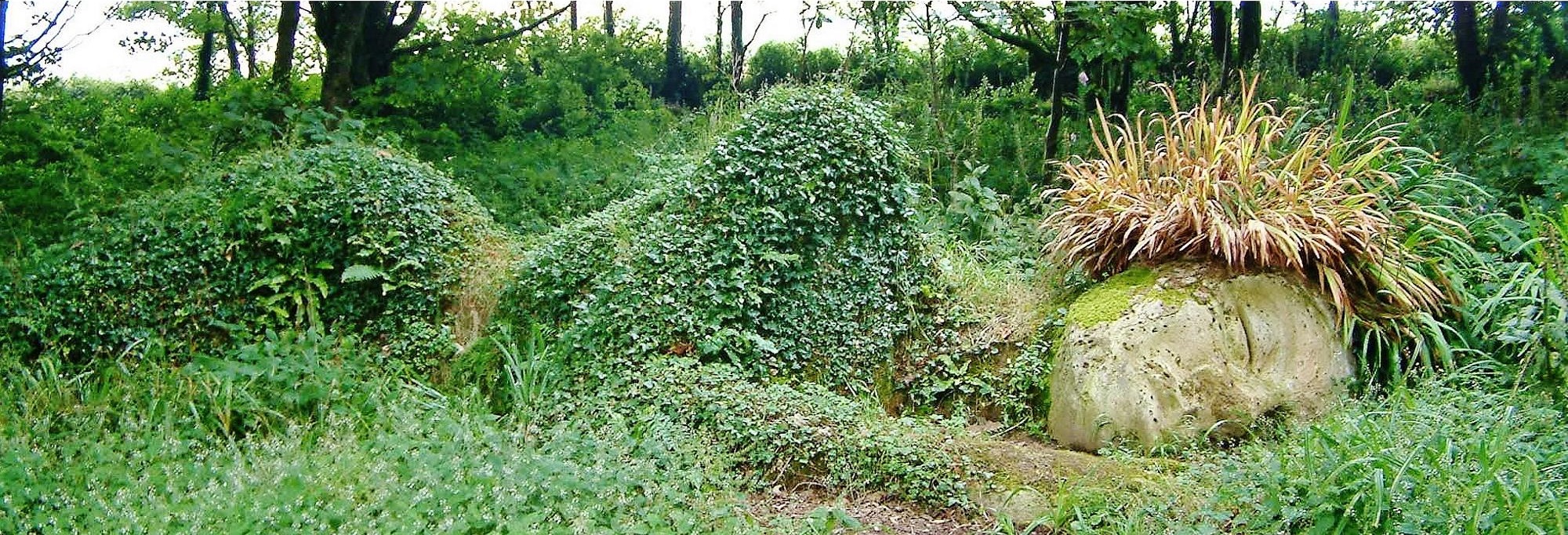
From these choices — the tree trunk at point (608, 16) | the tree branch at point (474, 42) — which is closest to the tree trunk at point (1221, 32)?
the tree branch at point (474, 42)

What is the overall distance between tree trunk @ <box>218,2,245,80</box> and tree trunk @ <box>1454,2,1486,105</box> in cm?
1255

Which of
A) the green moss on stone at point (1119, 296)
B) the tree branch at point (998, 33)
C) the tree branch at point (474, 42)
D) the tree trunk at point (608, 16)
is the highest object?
the tree trunk at point (608, 16)

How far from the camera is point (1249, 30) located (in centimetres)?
1047

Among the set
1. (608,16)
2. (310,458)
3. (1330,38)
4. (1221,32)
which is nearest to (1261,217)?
(310,458)

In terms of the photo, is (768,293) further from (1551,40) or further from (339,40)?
(1551,40)

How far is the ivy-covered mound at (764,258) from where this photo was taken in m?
5.55

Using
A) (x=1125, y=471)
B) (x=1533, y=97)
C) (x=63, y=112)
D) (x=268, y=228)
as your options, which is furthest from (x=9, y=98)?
(x=1533, y=97)

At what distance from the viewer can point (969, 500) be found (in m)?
4.52

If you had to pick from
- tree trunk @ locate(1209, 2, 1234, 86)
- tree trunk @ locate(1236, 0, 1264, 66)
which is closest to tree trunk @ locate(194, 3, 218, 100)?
tree trunk @ locate(1209, 2, 1234, 86)

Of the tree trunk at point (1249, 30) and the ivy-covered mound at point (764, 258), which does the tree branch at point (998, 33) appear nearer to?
the tree trunk at point (1249, 30)

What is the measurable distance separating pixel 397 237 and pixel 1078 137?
6.74 meters

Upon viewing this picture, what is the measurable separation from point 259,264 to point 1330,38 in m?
10.4

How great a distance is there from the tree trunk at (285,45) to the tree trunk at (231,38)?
1021 mm

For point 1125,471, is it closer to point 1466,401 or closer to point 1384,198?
point 1466,401
